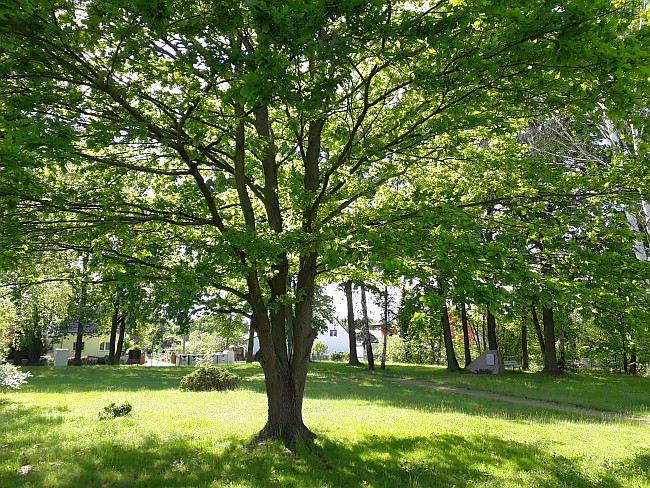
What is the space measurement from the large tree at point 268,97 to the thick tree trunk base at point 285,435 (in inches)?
1.1

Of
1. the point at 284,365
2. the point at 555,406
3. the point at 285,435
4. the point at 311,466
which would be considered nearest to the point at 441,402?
the point at 555,406

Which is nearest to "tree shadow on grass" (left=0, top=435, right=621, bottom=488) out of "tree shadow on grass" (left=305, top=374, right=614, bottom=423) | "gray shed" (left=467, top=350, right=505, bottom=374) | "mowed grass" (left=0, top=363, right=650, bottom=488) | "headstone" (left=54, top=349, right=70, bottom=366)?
"mowed grass" (left=0, top=363, right=650, bottom=488)

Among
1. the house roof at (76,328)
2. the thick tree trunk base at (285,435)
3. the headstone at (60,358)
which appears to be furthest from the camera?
the house roof at (76,328)

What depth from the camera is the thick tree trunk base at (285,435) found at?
860cm

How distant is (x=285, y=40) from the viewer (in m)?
4.85

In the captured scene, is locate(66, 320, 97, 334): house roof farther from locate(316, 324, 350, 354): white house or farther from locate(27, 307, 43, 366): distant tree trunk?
→ locate(316, 324, 350, 354): white house

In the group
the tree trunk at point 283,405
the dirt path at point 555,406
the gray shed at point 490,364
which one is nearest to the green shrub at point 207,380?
the dirt path at point 555,406

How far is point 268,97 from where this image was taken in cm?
530

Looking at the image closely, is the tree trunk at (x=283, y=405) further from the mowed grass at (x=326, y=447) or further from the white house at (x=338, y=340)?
the white house at (x=338, y=340)

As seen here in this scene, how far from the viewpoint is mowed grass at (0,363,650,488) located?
6836 millimetres

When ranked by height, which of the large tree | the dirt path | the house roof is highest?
the large tree

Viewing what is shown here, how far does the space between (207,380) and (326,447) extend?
11903mm

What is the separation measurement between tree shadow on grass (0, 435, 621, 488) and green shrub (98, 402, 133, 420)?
260 cm

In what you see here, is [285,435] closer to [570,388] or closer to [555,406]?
[555,406]
